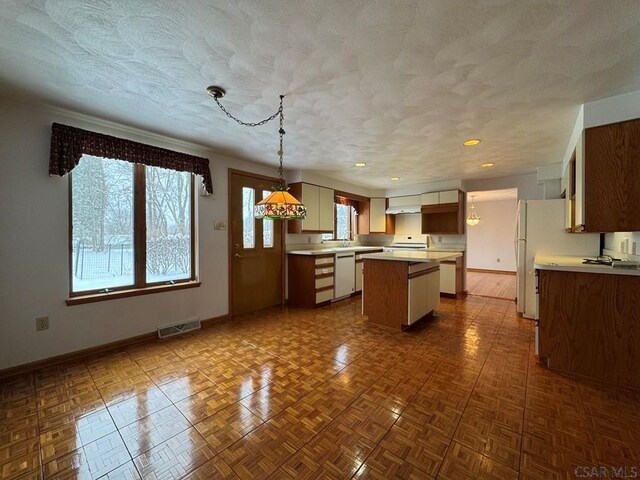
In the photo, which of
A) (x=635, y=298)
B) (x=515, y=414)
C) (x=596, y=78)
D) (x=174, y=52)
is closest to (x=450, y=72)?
(x=596, y=78)

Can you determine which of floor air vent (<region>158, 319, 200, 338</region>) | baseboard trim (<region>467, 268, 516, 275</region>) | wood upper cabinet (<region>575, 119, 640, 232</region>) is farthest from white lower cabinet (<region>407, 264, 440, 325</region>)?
baseboard trim (<region>467, 268, 516, 275</region>)

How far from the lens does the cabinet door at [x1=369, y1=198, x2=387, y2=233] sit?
614 cm

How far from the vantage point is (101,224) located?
8.79 feet

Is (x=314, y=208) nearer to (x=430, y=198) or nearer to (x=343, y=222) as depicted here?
(x=343, y=222)

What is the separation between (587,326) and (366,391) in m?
1.88

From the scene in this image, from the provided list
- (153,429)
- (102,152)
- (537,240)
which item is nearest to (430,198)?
(537,240)

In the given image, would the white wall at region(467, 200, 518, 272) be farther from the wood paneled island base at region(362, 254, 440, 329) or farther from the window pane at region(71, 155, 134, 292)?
the window pane at region(71, 155, 134, 292)

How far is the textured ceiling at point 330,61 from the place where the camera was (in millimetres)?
1312

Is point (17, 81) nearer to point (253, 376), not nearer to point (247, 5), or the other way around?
point (247, 5)

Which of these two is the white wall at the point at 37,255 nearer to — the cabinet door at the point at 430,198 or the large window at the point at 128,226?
the large window at the point at 128,226

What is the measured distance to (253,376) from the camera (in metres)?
2.18

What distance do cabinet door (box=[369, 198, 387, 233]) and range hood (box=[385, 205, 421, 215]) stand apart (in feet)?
0.51

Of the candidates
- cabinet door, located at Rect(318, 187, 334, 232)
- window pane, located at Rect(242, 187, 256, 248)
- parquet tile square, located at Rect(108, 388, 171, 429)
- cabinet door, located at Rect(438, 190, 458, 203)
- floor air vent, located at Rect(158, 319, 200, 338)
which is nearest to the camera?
parquet tile square, located at Rect(108, 388, 171, 429)

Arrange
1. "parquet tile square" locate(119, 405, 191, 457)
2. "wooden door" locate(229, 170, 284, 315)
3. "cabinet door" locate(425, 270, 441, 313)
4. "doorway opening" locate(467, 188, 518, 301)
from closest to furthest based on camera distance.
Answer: "parquet tile square" locate(119, 405, 191, 457)
"cabinet door" locate(425, 270, 441, 313)
"wooden door" locate(229, 170, 284, 315)
"doorway opening" locate(467, 188, 518, 301)
